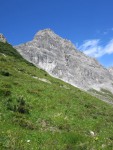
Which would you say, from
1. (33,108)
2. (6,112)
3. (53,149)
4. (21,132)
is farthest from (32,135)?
(33,108)

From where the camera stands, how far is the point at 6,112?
82.2ft

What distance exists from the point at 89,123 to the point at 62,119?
266 cm

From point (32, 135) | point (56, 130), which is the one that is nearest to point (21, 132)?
point (32, 135)

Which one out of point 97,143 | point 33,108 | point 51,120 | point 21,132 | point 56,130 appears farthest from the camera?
point 33,108

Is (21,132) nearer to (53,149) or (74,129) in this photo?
(53,149)

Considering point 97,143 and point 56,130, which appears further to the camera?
point 56,130

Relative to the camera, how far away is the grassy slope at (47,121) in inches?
806

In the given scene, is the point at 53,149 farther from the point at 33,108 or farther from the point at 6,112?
the point at 33,108

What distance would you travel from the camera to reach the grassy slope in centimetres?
2047

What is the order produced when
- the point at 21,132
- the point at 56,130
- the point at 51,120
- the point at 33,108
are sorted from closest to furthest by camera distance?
the point at 21,132 → the point at 56,130 → the point at 51,120 → the point at 33,108

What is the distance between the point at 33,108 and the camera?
28016 millimetres

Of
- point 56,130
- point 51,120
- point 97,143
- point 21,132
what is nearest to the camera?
point 21,132

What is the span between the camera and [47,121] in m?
25.5

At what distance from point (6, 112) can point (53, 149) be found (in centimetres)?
683
